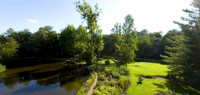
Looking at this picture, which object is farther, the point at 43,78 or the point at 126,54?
the point at 126,54

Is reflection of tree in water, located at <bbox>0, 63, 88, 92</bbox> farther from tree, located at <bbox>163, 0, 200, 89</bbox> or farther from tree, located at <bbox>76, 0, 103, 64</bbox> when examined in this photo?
tree, located at <bbox>163, 0, 200, 89</bbox>

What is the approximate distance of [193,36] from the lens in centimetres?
1342

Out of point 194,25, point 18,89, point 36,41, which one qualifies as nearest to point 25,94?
point 18,89

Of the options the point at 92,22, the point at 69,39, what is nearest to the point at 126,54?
the point at 92,22

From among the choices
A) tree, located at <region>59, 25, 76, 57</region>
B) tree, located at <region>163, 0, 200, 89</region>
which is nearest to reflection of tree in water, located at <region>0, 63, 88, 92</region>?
tree, located at <region>163, 0, 200, 89</region>

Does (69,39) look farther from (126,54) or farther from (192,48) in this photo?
(192,48)

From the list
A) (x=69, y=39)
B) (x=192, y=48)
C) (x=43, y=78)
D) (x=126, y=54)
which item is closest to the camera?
(x=192, y=48)

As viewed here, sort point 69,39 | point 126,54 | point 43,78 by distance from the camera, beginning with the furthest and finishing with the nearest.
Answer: point 69,39 < point 126,54 < point 43,78

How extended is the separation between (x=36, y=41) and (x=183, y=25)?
209 feet

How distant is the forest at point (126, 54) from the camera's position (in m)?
13.5

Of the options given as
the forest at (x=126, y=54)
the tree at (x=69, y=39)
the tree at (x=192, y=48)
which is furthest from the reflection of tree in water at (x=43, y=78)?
the tree at (x=69, y=39)

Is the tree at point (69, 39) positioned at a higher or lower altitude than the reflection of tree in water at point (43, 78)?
higher

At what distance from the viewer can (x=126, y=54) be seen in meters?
23.5

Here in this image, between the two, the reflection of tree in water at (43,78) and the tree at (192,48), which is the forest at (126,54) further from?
the reflection of tree in water at (43,78)
